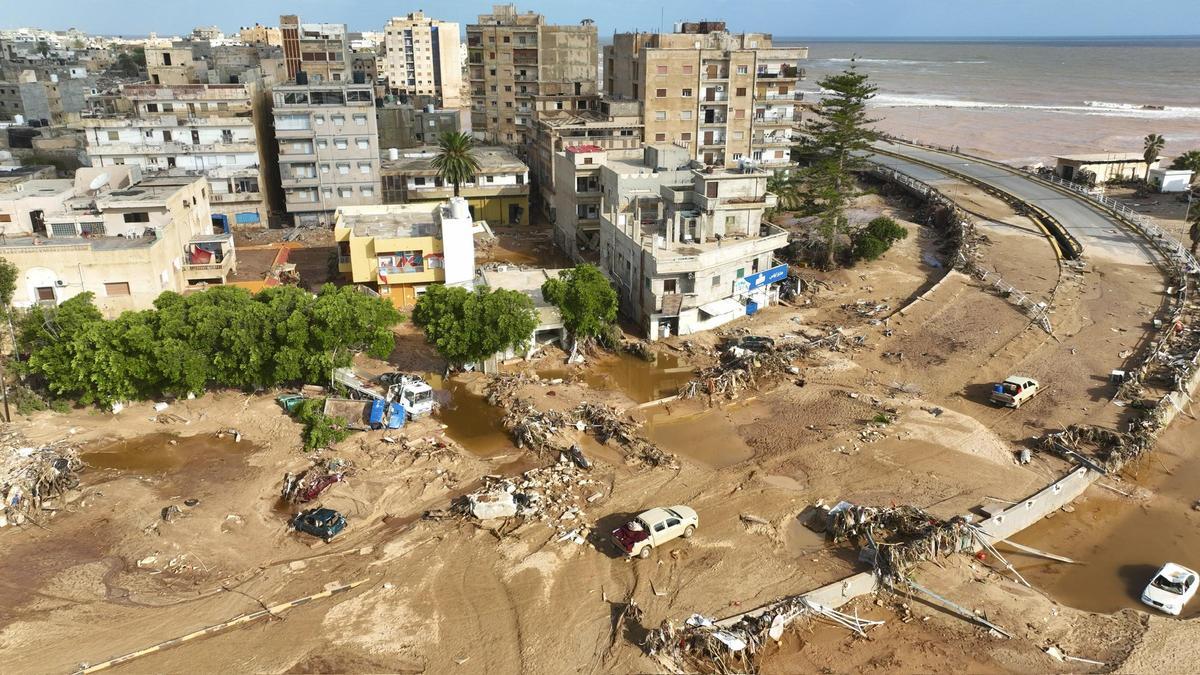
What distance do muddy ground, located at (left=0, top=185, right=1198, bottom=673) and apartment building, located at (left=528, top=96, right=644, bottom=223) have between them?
24.4m

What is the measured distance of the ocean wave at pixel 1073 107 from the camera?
12850 centimetres

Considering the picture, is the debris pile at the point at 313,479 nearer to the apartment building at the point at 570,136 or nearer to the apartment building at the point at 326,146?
the apartment building at the point at 570,136

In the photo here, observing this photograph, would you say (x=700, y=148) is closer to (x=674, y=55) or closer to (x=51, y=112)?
(x=674, y=55)

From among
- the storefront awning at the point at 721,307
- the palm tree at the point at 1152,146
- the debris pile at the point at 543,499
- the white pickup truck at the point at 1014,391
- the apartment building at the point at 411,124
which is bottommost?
the debris pile at the point at 543,499

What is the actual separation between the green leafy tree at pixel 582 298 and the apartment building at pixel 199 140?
2937 cm

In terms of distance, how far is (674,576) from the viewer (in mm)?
22453

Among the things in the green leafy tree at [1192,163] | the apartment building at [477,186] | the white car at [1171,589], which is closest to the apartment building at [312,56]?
the apartment building at [477,186]

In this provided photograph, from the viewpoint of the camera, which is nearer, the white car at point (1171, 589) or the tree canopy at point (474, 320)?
the white car at point (1171, 589)

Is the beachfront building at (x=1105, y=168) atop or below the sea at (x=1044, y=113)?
below

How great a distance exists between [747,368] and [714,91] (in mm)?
37753

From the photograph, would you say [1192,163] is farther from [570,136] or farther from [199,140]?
[199,140]

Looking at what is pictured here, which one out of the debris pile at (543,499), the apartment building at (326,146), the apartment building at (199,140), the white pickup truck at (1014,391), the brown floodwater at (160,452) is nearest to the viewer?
the debris pile at (543,499)

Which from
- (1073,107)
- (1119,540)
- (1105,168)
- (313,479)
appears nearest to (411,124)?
(313,479)

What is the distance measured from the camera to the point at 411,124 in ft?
254
